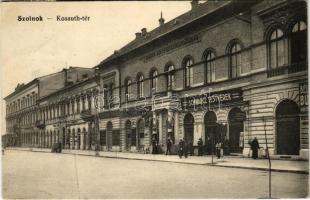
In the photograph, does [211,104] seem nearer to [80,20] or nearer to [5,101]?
[80,20]

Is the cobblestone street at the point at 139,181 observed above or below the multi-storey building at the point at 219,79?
below

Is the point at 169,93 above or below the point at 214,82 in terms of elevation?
below

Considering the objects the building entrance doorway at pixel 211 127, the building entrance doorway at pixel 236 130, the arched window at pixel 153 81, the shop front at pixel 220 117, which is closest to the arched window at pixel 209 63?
the shop front at pixel 220 117

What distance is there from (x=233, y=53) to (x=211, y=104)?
1476 millimetres

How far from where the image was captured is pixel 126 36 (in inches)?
434

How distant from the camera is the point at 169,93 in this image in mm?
12336

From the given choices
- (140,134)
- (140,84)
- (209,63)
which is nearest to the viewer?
(209,63)

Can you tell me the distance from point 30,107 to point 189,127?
6066 mm

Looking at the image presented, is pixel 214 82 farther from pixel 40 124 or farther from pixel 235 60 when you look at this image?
pixel 40 124

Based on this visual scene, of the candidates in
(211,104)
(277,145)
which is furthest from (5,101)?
(277,145)

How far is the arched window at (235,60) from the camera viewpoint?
11523 mm

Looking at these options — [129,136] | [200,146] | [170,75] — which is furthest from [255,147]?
[129,136]

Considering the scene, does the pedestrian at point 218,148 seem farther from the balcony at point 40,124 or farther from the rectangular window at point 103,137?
the balcony at point 40,124

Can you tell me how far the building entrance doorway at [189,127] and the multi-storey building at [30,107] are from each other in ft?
10.4
